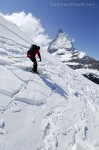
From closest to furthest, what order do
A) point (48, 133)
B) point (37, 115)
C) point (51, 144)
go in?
point (51, 144) → point (48, 133) → point (37, 115)

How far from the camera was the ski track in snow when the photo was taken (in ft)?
23.5

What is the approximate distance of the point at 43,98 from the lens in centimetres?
1007

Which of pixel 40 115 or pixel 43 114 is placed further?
pixel 43 114

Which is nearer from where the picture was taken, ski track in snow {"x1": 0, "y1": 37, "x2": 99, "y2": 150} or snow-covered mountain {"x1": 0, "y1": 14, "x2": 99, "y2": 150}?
snow-covered mountain {"x1": 0, "y1": 14, "x2": 99, "y2": 150}

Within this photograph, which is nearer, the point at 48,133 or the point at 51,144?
the point at 51,144

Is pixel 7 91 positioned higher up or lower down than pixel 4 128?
higher up

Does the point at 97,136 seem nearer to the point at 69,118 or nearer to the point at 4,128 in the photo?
the point at 69,118

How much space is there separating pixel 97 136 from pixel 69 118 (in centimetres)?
147

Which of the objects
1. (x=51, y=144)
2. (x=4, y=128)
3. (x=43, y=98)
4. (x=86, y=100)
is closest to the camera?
(x=4, y=128)

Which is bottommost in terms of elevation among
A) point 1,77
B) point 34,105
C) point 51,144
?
point 51,144

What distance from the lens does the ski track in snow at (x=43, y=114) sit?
717 centimetres

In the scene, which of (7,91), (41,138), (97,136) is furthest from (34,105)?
(97,136)

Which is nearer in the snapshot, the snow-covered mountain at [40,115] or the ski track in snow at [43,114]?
the snow-covered mountain at [40,115]

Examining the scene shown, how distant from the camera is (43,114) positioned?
346 inches
